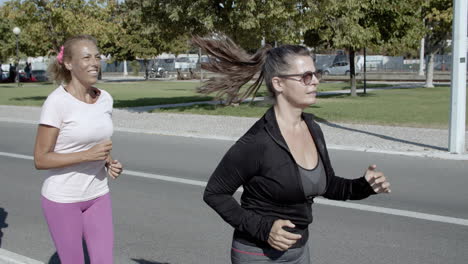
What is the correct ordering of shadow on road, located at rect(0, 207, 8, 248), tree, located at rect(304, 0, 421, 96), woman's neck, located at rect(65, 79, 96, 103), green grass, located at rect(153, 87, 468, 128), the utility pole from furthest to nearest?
tree, located at rect(304, 0, 421, 96)
green grass, located at rect(153, 87, 468, 128)
the utility pole
shadow on road, located at rect(0, 207, 8, 248)
woman's neck, located at rect(65, 79, 96, 103)

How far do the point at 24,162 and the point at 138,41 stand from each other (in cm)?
4660

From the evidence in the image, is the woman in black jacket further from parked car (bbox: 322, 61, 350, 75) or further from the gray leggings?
parked car (bbox: 322, 61, 350, 75)

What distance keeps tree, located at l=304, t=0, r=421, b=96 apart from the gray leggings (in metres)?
19.8

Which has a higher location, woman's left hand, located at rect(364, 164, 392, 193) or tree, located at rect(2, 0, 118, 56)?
tree, located at rect(2, 0, 118, 56)

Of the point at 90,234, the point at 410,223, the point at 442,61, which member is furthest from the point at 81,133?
the point at 442,61

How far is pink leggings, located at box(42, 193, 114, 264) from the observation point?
131 inches

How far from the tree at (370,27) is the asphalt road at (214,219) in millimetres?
13532

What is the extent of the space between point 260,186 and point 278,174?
0.10 metres

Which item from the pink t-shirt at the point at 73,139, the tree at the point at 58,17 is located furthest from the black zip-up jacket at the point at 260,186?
the tree at the point at 58,17

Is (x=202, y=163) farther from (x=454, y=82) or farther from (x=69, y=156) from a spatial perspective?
(x=69, y=156)

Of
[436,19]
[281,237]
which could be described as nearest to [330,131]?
[281,237]

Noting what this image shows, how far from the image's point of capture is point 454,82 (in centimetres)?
1050

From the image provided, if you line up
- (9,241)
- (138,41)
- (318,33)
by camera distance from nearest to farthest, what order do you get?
(9,241) → (318,33) → (138,41)

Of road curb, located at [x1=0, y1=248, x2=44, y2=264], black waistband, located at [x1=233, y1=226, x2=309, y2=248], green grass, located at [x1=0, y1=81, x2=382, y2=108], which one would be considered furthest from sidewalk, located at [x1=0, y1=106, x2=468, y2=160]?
black waistband, located at [x1=233, y1=226, x2=309, y2=248]
